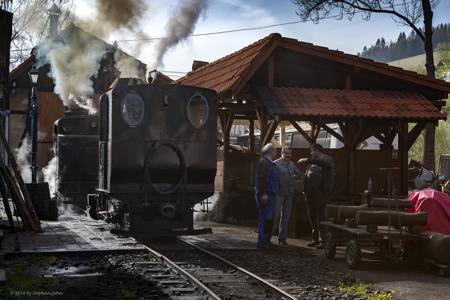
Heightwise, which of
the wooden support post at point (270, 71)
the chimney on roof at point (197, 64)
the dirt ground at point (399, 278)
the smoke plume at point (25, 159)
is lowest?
the dirt ground at point (399, 278)

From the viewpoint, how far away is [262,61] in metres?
14.8

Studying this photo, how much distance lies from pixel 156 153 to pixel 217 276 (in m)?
3.73

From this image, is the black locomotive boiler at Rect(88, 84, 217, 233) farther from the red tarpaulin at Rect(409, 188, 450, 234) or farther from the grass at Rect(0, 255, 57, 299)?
the red tarpaulin at Rect(409, 188, 450, 234)

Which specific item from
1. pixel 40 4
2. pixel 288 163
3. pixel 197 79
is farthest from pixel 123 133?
pixel 40 4

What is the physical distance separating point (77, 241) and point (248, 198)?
20.4 ft

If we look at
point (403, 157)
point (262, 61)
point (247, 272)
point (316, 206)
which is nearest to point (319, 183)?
point (316, 206)

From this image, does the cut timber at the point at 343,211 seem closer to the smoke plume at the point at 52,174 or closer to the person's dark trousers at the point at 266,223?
the person's dark trousers at the point at 266,223

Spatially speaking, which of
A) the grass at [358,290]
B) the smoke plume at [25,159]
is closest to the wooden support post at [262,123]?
the grass at [358,290]

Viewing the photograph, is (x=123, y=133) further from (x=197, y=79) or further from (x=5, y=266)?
(x=197, y=79)

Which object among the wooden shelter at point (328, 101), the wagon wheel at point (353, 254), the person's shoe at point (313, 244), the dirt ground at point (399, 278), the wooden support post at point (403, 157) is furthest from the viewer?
the wooden support post at point (403, 157)

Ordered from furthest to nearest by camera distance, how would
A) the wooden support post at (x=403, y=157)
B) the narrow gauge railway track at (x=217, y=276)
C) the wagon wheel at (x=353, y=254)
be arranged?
the wooden support post at (x=403, y=157)
the wagon wheel at (x=353, y=254)
the narrow gauge railway track at (x=217, y=276)

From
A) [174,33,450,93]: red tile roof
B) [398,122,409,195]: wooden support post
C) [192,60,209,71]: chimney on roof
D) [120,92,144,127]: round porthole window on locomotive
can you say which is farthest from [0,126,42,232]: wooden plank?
[192,60,209,71]: chimney on roof

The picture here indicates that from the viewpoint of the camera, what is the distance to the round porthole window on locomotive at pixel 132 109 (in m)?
11.3

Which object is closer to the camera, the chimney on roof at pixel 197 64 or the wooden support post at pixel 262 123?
the wooden support post at pixel 262 123
